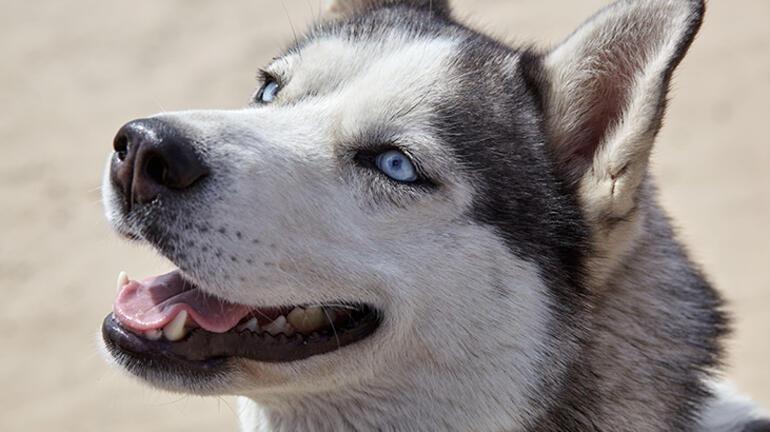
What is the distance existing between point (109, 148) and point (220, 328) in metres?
6.13

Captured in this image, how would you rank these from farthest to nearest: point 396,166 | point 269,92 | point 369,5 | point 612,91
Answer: point 369,5 < point 269,92 < point 612,91 < point 396,166

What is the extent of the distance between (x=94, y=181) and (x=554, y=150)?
234 inches

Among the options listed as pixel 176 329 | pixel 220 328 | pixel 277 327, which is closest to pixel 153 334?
pixel 176 329

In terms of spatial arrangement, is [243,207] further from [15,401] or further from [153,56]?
[153,56]

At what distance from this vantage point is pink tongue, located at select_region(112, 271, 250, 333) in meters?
3.04

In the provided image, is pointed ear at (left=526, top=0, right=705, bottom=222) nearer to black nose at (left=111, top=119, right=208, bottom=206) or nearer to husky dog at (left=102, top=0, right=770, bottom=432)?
husky dog at (left=102, top=0, right=770, bottom=432)

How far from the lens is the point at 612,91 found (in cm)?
324

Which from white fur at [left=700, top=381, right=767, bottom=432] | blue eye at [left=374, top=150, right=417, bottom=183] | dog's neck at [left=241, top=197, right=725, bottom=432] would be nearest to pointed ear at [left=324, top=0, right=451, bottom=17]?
blue eye at [left=374, top=150, right=417, bottom=183]

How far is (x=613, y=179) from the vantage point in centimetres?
311

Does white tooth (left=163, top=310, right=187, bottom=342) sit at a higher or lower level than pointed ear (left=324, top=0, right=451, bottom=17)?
lower

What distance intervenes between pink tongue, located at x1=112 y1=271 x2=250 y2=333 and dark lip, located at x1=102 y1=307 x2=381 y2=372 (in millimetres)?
29

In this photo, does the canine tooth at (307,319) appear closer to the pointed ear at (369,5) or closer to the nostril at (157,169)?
the nostril at (157,169)

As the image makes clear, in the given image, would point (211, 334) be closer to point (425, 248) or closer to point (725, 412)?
point (425, 248)

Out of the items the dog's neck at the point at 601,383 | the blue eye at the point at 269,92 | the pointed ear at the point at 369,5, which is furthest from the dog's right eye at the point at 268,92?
the dog's neck at the point at 601,383
